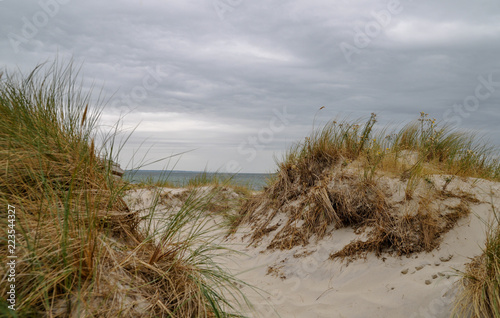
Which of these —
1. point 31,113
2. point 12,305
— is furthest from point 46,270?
point 31,113

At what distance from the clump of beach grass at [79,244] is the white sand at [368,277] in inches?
18.1

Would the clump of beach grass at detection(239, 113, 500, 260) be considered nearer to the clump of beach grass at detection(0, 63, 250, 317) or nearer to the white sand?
the white sand

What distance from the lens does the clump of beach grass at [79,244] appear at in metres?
1.92

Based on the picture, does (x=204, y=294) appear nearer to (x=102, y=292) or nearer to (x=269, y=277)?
(x=102, y=292)

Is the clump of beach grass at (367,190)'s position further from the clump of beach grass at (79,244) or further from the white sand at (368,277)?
the clump of beach grass at (79,244)

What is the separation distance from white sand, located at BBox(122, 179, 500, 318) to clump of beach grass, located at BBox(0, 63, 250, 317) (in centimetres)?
46

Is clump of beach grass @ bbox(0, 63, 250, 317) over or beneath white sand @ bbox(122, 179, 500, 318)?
over

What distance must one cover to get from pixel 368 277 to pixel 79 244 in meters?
2.95

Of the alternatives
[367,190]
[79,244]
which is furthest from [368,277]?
[79,244]

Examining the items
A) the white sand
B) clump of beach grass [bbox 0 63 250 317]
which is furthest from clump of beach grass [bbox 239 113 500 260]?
clump of beach grass [bbox 0 63 250 317]

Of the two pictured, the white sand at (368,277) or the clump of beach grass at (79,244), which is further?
the white sand at (368,277)

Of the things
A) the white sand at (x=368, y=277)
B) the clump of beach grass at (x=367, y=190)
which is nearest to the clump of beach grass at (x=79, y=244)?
the white sand at (x=368, y=277)

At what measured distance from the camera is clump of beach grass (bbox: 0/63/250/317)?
192 cm

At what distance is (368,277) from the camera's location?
376 cm
